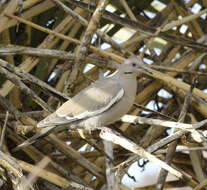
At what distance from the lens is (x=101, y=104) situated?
267cm

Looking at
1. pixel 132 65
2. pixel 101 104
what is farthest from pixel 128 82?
pixel 101 104

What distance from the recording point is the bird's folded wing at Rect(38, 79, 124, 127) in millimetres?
2580

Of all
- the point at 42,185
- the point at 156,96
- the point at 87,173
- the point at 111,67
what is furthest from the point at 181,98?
the point at 42,185

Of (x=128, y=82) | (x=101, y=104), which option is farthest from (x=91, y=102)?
(x=128, y=82)

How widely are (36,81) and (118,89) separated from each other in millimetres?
537

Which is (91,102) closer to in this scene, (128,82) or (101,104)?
(101,104)

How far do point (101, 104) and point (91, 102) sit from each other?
68mm

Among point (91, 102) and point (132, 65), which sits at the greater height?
point (132, 65)

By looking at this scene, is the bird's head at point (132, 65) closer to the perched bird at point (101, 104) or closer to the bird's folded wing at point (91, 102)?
the perched bird at point (101, 104)

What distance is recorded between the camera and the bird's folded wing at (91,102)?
2580 mm

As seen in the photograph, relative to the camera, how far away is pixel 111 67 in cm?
301

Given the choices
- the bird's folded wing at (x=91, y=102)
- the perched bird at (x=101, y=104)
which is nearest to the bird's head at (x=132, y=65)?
the perched bird at (x=101, y=104)

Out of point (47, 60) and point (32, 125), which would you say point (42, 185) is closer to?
point (32, 125)

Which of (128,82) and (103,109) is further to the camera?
(128,82)
